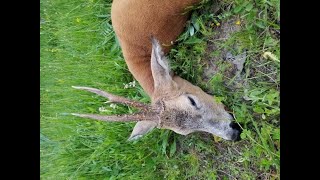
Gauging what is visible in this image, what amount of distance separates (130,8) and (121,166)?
195 cm

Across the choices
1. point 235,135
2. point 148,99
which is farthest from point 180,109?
point 148,99

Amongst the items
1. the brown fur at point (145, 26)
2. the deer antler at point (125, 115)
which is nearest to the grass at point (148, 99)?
the brown fur at point (145, 26)

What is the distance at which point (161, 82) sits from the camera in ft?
13.8

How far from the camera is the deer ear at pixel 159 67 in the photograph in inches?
158

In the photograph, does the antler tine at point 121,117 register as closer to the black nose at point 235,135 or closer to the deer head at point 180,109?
the deer head at point 180,109

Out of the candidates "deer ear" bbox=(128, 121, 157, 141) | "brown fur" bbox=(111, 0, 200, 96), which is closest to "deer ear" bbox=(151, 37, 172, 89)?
"brown fur" bbox=(111, 0, 200, 96)

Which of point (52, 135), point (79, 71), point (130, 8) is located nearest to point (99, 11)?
point (79, 71)

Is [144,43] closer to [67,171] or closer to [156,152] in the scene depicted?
[156,152]

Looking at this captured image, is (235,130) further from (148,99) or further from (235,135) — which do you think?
(148,99)

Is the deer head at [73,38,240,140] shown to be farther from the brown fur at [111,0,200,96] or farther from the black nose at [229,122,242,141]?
the brown fur at [111,0,200,96]

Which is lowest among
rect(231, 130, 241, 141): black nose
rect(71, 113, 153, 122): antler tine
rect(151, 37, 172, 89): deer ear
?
rect(231, 130, 241, 141): black nose

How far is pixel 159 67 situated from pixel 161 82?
159 millimetres

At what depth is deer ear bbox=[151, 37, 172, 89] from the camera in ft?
13.2
